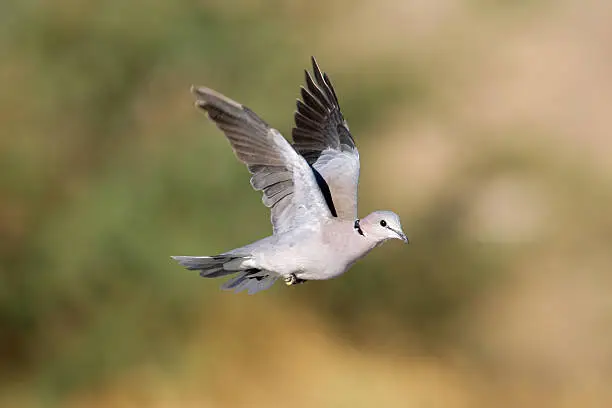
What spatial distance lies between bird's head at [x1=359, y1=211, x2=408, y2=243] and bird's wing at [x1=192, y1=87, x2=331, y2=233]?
0.28m

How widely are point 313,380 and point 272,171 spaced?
244 inches

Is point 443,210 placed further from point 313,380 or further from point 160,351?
point 160,351

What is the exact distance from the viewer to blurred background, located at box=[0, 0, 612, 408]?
10.4m

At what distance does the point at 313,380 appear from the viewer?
10.4 metres

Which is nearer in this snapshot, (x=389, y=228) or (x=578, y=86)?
(x=389, y=228)

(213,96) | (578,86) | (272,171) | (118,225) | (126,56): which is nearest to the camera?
(213,96)

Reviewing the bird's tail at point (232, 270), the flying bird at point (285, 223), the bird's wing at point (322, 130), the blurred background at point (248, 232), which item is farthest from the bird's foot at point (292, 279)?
the blurred background at point (248, 232)

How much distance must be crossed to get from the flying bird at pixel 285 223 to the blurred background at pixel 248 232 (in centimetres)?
537

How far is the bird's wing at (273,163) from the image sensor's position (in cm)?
433

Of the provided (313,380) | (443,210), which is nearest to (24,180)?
(313,380)

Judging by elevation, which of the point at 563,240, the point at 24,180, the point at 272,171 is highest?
the point at 24,180

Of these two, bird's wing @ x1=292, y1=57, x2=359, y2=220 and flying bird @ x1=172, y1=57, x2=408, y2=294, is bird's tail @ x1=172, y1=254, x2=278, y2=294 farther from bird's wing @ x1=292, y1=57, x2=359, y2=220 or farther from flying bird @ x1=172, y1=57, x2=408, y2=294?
bird's wing @ x1=292, y1=57, x2=359, y2=220

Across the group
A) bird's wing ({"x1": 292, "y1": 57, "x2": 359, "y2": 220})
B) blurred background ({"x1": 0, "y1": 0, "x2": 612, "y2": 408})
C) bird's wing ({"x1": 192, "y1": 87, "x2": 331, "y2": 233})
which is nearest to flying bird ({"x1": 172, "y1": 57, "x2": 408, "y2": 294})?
bird's wing ({"x1": 192, "y1": 87, "x2": 331, "y2": 233})

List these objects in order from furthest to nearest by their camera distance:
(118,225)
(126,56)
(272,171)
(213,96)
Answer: (126,56)
(118,225)
(272,171)
(213,96)
